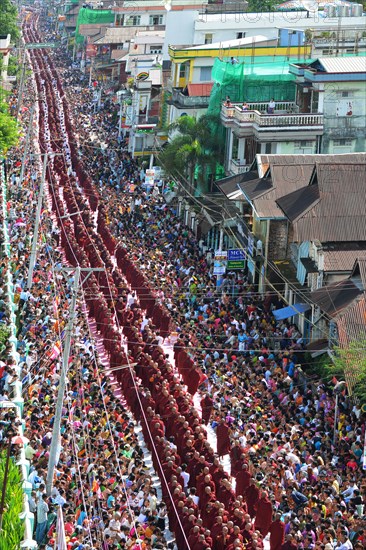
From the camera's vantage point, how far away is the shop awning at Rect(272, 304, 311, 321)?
54219 millimetres

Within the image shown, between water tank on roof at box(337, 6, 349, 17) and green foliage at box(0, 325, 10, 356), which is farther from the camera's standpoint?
water tank on roof at box(337, 6, 349, 17)

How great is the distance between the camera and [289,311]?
54.9 meters

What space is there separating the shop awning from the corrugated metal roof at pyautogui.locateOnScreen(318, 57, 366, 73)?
55.2 feet

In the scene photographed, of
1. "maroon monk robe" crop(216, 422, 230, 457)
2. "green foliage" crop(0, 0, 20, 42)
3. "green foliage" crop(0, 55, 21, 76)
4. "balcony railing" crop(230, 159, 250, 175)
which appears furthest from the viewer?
"green foliage" crop(0, 0, 20, 42)

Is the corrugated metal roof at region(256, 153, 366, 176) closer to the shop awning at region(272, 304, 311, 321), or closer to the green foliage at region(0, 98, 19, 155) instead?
the shop awning at region(272, 304, 311, 321)

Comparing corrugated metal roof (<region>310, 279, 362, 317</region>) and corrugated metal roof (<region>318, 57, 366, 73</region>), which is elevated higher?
corrugated metal roof (<region>318, 57, 366, 73</region>)

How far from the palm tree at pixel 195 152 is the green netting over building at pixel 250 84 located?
41.8 inches

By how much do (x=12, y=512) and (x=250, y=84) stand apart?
1620 inches

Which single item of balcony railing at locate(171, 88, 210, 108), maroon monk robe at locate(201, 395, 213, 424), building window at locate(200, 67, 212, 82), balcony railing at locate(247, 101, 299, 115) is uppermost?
building window at locate(200, 67, 212, 82)

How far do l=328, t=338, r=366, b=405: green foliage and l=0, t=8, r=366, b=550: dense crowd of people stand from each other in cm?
66

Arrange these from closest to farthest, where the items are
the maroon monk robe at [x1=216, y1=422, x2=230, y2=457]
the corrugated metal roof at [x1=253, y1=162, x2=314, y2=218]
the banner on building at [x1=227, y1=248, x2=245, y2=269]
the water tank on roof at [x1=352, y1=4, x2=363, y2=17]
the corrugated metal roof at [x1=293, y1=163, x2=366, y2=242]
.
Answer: the maroon monk robe at [x1=216, y1=422, x2=230, y2=457] → the corrugated metal roof at [x1=293, y1=163, x2=366, y2=242] → the corrugated metal roof at [x1=253, y1=162, x2=314, y2=218] → the banner on building at [x1=227, y1=248, x2=245, y2=269] → the water tank on roof at [x1=352, y1=4, x2=363, y2=17]

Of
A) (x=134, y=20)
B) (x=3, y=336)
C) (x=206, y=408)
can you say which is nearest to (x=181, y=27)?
(x=134, y=20)

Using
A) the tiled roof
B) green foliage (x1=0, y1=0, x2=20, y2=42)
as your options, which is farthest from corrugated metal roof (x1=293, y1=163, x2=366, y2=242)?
green foliage (x1=0, y1=0, x2=20, y2=42)

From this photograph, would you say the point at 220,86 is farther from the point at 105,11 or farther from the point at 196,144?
the point at 105,11
